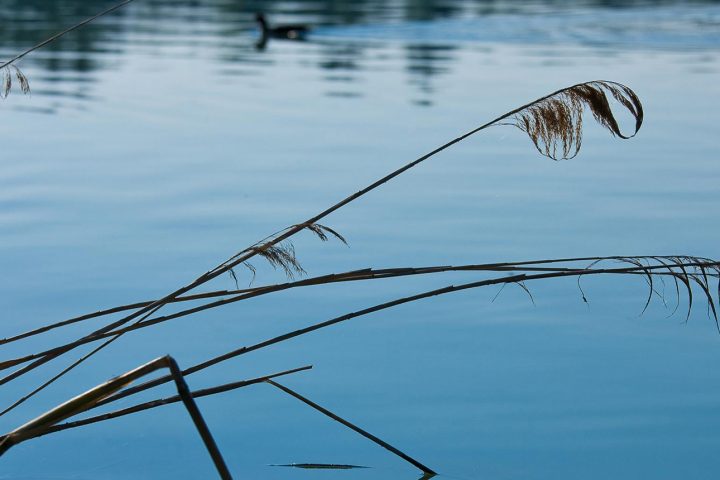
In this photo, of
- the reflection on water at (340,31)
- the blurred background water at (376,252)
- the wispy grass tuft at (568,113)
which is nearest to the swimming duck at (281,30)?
the reflection on water at (340,31)

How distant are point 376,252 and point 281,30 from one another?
12659 mm

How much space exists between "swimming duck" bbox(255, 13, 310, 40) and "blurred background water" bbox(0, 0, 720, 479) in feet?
15.8

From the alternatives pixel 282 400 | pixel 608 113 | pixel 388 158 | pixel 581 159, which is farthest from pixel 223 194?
pixel 608 113

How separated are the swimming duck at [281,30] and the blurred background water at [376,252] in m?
4.82

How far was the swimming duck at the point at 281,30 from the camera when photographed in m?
17.4

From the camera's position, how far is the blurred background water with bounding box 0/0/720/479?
3.33m

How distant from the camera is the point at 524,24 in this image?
1909cm

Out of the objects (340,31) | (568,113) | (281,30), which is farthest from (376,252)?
(340,31)

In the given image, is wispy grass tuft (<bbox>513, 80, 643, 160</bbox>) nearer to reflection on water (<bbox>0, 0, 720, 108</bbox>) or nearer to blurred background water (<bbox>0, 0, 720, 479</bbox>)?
blurred background water (<bbox>0, 0, 720, 479</bbox>)

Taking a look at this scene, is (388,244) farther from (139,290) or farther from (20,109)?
(20,109)

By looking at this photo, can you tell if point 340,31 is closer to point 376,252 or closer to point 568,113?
point 376,252

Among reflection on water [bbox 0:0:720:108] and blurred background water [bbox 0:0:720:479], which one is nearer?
blurred background water [bbox 0:0:720:479]

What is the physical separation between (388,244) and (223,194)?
1.56m

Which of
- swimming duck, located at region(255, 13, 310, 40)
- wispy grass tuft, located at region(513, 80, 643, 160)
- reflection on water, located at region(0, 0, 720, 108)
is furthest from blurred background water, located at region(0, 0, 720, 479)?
swimming duck, located at region(255, 13, 310, 40)
